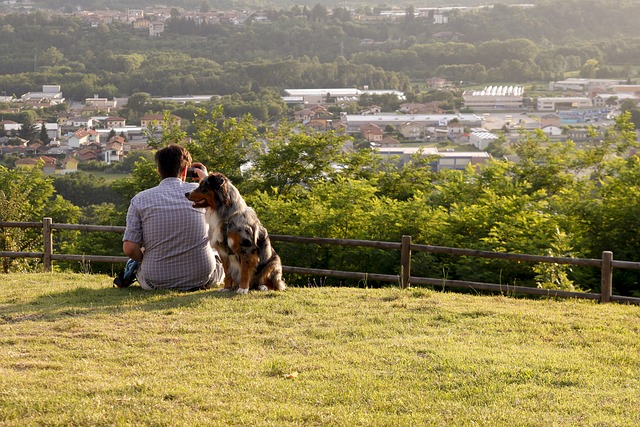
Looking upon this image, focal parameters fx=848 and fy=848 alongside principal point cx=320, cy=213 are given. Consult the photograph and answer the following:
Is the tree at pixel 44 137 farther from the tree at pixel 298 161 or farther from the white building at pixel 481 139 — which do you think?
the tree at pixel 298 161

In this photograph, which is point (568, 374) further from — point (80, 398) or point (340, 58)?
Answer: point (340, 58)

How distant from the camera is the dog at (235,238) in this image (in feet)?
21.5

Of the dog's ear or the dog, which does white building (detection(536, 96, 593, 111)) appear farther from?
the dog's ear

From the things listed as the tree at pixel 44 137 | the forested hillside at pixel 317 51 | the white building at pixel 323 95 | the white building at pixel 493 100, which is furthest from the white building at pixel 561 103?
the tree at pixel 44 137

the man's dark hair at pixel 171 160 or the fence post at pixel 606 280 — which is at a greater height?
the man's dark hair at pixel 171 160

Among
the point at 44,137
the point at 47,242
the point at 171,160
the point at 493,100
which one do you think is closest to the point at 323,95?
the point at 493,100

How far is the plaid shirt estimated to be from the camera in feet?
22.0

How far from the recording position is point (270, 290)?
23.1 feet

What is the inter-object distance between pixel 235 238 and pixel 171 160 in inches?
31.6

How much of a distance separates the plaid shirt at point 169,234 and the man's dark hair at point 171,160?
59 millimetres

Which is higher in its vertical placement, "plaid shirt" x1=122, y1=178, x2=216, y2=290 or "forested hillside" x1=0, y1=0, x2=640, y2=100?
"forested hillside" x1=0, y1=0, x2=640, y2=100

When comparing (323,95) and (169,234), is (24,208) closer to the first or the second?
(169,234)

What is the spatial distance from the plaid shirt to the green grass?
9.0 inches

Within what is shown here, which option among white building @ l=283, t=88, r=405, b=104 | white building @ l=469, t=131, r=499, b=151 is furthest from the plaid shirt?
white building @ l=283, t=88, r=405, b=104
